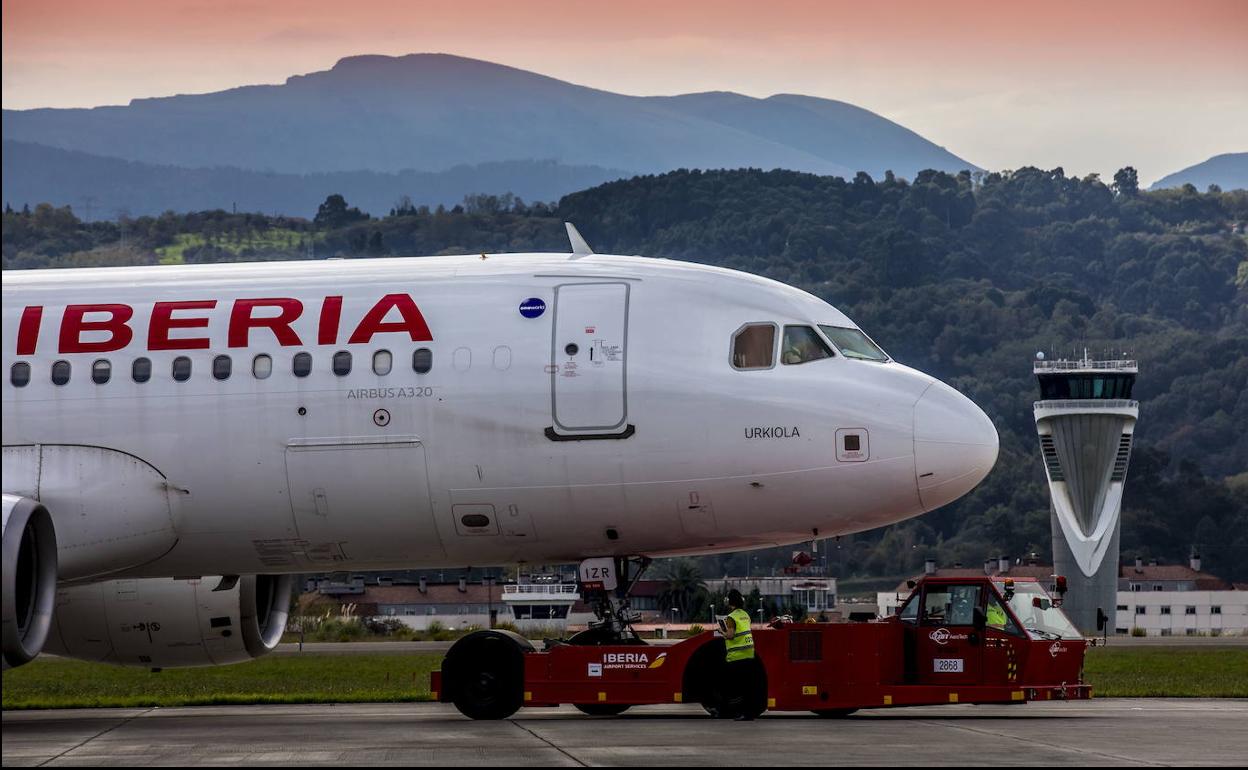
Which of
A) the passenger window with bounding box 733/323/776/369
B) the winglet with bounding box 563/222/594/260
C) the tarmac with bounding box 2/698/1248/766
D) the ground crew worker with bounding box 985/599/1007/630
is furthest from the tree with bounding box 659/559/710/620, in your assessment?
the passenger window with bounding box 733/323/776/369

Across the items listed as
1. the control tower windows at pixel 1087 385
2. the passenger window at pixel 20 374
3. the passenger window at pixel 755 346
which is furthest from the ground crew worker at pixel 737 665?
the control tower windows at pixel 1087 385

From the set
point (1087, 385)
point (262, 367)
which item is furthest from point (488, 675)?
point (1087, 385)

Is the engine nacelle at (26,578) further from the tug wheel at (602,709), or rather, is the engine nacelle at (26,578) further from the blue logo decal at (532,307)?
the tug wheel at (602,709)

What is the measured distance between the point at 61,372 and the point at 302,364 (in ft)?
9.57

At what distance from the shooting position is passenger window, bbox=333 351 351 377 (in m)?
22.2

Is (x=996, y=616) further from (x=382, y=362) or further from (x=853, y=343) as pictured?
(x=382, y=362)

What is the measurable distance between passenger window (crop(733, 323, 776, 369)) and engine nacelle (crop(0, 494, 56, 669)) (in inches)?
312

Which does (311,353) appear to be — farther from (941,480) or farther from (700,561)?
(700,561)

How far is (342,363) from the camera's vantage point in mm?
22266

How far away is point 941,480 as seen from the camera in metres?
21.7

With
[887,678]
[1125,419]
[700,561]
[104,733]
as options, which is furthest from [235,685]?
[700,561]

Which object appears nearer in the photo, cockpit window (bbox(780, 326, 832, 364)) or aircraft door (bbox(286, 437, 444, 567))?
aircraft door (bbox(286, 437, 444, 567))

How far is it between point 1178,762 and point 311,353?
10.9 meters

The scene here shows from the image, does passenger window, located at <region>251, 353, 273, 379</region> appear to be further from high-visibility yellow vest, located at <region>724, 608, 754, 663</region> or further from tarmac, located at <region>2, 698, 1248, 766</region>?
high-visibility yellow vest, located at <region>724, 608, 754, 663</region>
